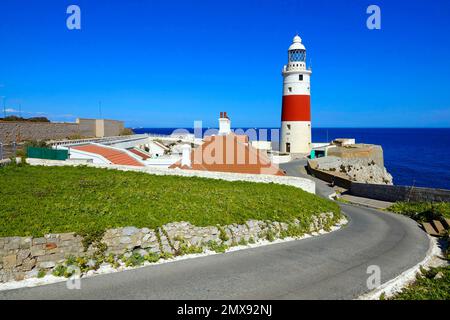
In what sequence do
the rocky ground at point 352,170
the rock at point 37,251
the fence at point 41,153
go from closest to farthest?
the rock at point 37,251
the fence at point 41,153
the rocky ground at point 352,170

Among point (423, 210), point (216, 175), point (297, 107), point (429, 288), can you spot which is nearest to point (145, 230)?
point (429, 288)

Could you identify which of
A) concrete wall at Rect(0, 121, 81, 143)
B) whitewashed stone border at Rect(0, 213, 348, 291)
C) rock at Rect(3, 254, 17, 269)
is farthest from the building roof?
concrete wall at Rect(0, 121, 81, 143)

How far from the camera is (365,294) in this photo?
793cm

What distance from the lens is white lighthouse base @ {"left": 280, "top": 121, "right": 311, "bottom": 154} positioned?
43.0 meters

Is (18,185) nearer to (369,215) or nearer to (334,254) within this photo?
(334,254)

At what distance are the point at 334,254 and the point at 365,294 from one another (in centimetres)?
289

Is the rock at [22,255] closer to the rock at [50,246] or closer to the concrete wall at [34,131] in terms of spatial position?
the rock at [50,246]

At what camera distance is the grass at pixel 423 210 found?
55.5 ft

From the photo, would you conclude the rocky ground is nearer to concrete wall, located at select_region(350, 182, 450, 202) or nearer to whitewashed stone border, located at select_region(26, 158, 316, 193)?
concrete wall, located at select_region(350, 182, 450, 202)

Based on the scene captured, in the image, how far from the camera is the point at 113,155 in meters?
25.7

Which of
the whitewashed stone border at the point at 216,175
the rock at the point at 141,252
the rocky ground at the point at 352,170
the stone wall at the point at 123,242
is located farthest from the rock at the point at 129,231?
the rocky ground at the point at 352,170

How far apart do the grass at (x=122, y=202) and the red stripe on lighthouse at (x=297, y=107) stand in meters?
25.2

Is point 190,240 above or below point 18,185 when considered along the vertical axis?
below

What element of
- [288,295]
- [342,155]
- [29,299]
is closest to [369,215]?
[288,295]
